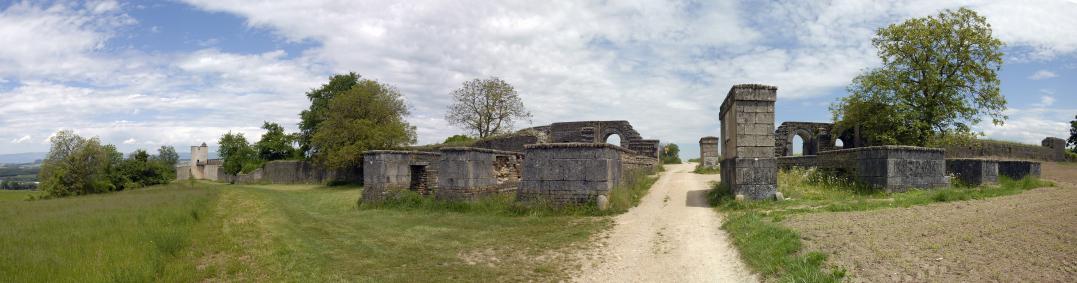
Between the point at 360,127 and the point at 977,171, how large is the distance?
976 inches

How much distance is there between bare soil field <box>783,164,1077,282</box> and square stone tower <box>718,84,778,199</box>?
13.1ft

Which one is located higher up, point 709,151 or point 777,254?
point 709,151

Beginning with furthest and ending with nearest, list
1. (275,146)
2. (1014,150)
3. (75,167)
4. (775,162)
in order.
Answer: (275,146) < (75,167) < (1014,150) < (775,162)

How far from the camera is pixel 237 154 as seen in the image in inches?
2100

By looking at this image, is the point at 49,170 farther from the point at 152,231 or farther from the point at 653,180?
the point at 653,180

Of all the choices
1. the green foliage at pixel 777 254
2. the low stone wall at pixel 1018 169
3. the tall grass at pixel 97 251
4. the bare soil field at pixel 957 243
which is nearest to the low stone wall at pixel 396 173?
the tall grass at pixel 97 251

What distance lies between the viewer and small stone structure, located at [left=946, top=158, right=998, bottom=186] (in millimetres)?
13711

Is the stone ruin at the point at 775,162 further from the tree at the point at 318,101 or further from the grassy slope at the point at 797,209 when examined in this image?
the tree at the point at 318,101

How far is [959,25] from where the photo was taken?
2041 cm

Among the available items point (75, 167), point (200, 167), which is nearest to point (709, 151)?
point (75, 167)

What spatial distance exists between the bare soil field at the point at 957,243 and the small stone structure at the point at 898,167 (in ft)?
13.6

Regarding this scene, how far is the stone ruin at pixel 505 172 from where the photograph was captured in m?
12.1

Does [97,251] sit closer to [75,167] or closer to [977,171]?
[977,171]

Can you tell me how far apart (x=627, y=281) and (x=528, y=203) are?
613 cm
